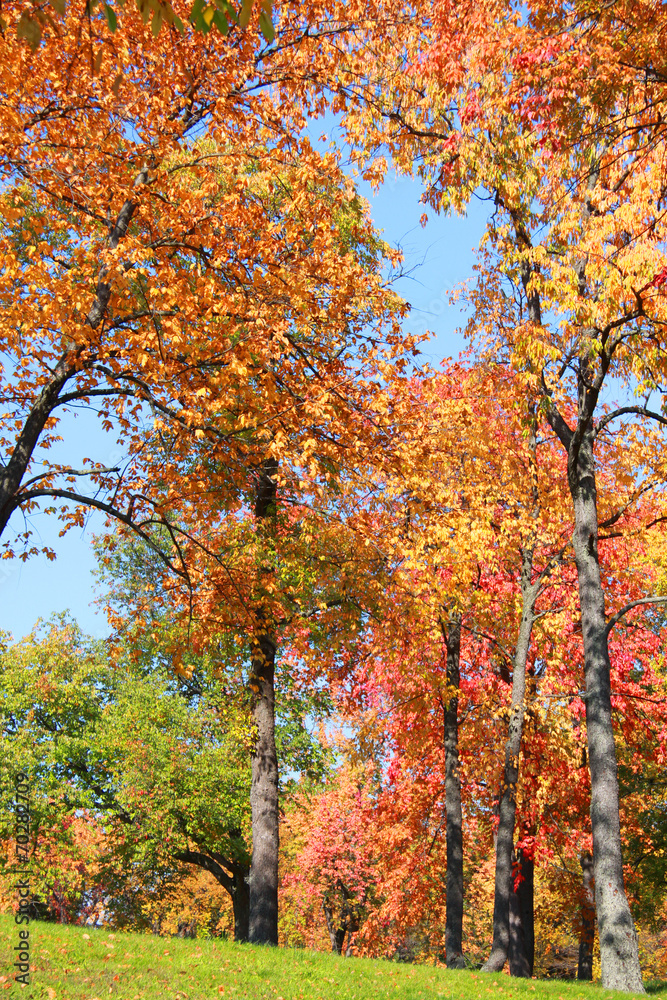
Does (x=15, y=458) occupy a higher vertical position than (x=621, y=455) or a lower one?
lower

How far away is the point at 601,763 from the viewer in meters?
10.3

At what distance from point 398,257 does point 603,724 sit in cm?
767

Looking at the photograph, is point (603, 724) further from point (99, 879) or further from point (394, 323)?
point (99, 879)

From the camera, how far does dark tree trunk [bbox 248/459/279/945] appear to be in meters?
12.1

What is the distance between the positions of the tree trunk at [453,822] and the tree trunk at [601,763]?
17.7 ft

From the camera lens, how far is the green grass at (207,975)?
6.98 m

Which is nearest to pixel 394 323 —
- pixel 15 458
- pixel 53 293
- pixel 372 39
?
pixel 372 39

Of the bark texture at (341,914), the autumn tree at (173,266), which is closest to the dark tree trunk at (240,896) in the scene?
the bark texture at (341,914)

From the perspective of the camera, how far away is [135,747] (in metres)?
23.6

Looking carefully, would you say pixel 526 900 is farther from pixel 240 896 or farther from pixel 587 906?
pixel 240 896

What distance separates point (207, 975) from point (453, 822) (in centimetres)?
960

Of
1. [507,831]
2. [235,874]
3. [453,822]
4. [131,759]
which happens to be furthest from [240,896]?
[507,831]

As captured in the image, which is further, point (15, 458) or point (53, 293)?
point (53, 293)

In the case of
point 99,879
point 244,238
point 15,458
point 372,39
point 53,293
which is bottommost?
point 99,879
